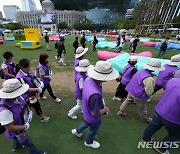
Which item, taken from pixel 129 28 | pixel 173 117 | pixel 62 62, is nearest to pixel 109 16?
pixel 129 28

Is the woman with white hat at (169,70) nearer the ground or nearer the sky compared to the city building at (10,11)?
nearer the sky

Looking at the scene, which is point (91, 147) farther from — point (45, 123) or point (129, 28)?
point (129, 28)

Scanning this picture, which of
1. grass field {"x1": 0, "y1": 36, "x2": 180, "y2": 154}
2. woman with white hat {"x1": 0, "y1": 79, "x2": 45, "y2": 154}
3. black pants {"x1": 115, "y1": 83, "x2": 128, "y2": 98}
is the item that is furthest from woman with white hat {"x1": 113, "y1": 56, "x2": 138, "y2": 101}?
woman with white hat {"x1": 0, "y1": 79, "x2": 45, "y2": 154}

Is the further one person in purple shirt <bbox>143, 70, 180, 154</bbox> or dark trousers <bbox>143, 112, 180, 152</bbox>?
dark trousers <bbox>143, 112, 180, 152</bbox>

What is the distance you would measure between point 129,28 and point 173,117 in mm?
67403

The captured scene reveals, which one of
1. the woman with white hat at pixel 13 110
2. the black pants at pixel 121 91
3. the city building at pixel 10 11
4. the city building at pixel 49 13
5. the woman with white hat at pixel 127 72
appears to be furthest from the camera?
the city building at pixel 10 11

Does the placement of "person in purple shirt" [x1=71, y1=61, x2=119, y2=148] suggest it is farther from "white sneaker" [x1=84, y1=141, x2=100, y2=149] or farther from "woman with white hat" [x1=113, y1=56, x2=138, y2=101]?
"woman with white hat" [x1=113, y1=56, x2=138, y2=101]

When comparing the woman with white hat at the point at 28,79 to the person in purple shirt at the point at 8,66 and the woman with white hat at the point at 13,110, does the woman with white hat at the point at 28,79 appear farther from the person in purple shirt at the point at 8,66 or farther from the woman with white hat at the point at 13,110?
the person in purple shirt at the point at 8,66

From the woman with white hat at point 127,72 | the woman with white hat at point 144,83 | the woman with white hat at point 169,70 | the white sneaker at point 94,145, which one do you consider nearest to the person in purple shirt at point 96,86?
→ the white sneaker at point 94,145

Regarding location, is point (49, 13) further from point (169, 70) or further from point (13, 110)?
point (13, 110)

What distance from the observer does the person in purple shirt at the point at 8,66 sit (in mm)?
4452

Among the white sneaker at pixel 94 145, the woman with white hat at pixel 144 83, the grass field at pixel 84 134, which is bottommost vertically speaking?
the grass field at pixel 84 134

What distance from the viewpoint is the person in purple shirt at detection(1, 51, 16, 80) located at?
4.45 m

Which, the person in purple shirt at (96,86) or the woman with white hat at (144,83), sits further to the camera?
the woman with white hat at (144,83)
